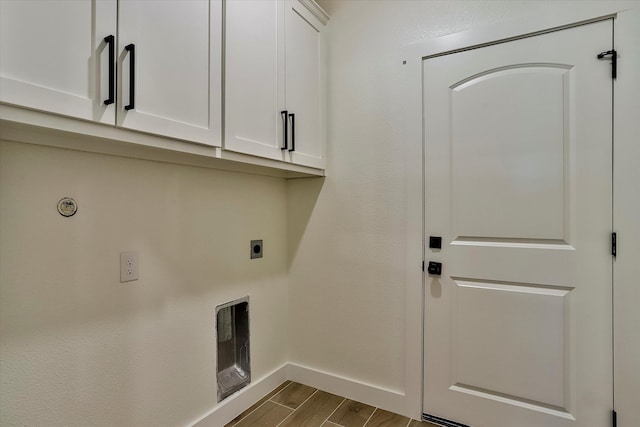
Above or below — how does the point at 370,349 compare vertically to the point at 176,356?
below

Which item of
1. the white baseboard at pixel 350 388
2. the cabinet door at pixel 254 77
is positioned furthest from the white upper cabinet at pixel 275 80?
the white baseboard at pixel 350 388

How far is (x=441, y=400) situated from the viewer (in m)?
1.78

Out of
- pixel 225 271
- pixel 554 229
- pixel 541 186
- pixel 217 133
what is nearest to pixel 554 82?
pixel 541 186

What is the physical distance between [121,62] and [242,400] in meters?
1.78

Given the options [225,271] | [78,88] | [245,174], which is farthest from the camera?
[245,174]

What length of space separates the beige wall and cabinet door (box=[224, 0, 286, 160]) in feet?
1.16

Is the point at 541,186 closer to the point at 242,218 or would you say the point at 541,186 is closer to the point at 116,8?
the point at 242,218

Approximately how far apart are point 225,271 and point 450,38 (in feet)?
5.73

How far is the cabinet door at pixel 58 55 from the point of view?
829mm

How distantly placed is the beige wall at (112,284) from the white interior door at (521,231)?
1.15 metres

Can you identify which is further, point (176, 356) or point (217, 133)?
point (176, 356)

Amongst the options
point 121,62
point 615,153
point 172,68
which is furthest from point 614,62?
point 121,62

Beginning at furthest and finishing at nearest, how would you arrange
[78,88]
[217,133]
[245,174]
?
[245,174]
[217,133]
[78,88]

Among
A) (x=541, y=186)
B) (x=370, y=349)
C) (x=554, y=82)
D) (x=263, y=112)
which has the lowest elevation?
(x=370, y=349)
